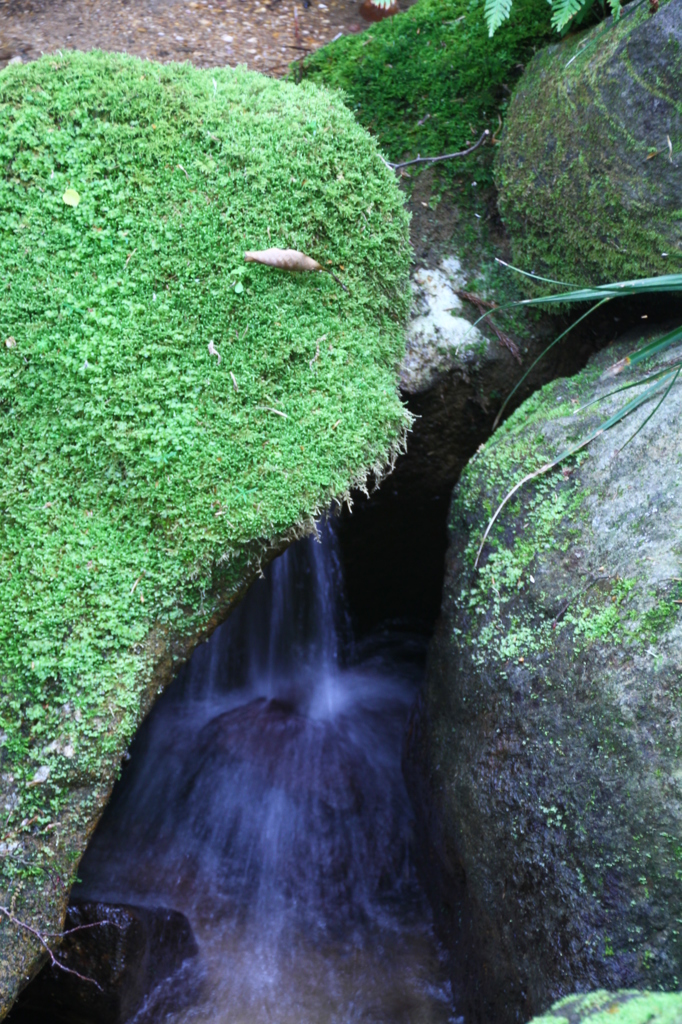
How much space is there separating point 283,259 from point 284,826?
9.60 feet

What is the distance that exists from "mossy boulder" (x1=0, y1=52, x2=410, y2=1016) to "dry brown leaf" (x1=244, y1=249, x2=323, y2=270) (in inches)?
1.6

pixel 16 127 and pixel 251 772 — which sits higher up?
pixel 16 127

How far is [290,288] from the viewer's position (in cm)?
A: 277

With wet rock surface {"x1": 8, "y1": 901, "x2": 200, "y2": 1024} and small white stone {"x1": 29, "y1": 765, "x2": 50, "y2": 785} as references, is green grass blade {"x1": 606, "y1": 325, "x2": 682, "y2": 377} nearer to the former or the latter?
small white stone {"x1": 29, "y1": 765, "x2": 50, "y2": 785}

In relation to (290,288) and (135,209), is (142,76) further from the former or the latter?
(290,288)

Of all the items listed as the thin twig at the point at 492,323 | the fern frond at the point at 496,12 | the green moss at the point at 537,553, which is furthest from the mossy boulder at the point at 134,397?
the thin twig at the point at 492,323

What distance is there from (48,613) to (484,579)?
164 cm

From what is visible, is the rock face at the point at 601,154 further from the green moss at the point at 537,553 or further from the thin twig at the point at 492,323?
the green moss at the point at 537,553

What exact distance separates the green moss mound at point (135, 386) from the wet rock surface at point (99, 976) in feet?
2.73

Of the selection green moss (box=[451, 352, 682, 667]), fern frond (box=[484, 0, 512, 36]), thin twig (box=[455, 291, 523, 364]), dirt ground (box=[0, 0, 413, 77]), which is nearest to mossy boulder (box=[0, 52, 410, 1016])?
green moss (box=[451, 352, 682, 667])

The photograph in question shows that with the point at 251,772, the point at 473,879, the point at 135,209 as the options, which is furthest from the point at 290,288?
the point at 251,772

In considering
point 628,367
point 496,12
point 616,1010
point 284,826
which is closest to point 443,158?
point 496,12

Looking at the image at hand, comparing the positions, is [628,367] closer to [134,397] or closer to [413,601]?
[134,397]

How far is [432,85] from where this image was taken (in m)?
3.48
